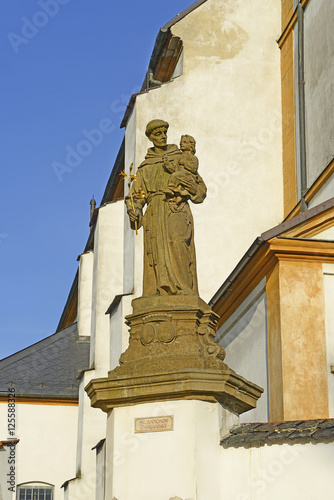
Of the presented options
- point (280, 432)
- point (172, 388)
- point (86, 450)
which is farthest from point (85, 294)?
point (280, 432)

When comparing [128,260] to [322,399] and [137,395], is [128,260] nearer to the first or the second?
[322,399]

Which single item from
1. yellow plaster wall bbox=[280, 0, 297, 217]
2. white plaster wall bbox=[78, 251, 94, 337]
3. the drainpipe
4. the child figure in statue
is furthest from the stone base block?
white plaster wall bbox=[78, 251, 94, 337]

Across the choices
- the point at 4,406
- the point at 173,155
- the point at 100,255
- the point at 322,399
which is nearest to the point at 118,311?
the point at 100,255

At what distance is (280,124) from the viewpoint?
20.1 metres

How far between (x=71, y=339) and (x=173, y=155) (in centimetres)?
1611

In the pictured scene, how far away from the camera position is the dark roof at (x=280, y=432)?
7621 millimetres

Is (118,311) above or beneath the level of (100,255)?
beneath

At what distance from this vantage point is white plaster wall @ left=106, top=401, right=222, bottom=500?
7.79 meters

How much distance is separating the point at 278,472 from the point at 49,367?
15.8 metres

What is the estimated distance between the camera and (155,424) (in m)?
8.02

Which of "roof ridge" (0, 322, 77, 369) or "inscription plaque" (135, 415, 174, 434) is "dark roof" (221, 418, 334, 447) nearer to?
"inscription plaque" (135, 415, 174, 434)

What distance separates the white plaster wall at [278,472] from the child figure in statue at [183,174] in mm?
2363

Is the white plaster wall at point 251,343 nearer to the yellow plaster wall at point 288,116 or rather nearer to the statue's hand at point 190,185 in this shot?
the yellow plaster wall at point 288,116

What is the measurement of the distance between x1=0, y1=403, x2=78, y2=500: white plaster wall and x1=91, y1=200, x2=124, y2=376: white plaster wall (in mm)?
1919
